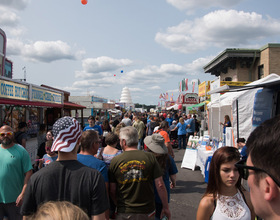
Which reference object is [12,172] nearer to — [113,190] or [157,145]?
[113,190]

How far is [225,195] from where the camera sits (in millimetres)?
2332

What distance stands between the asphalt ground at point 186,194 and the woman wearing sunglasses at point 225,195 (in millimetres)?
2776

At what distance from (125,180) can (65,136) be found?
103 centimetres

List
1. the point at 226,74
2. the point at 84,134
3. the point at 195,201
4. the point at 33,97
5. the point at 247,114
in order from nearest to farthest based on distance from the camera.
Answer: the point at 84,134 → the point at 195,201 → the point at 247,114 → the point at 33,97 → the point at 226,74

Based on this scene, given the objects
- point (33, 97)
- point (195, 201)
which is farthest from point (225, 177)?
point (33, 97)

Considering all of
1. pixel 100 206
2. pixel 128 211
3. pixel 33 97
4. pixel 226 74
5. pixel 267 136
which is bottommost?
pixel 128 211

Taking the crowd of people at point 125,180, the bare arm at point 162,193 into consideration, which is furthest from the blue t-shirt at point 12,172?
the bare arm at point 162,193

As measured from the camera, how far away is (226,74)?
18.7 meters

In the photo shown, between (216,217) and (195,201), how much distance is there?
3.74 metres

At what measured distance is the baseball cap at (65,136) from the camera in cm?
202

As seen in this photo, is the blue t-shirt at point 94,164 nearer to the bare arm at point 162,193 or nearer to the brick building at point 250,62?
the bare arm at point 162,193

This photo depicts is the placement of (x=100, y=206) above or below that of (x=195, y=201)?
above

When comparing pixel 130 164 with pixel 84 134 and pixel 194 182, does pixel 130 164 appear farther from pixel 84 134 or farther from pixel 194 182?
pixel 194 182

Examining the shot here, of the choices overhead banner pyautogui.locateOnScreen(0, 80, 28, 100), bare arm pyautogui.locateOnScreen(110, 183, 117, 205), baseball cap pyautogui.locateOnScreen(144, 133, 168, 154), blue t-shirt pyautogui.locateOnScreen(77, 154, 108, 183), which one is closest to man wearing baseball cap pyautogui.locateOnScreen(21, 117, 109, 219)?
blue t-shirt pyautogui.locateOnScreen(77, 154, 108, 183)
